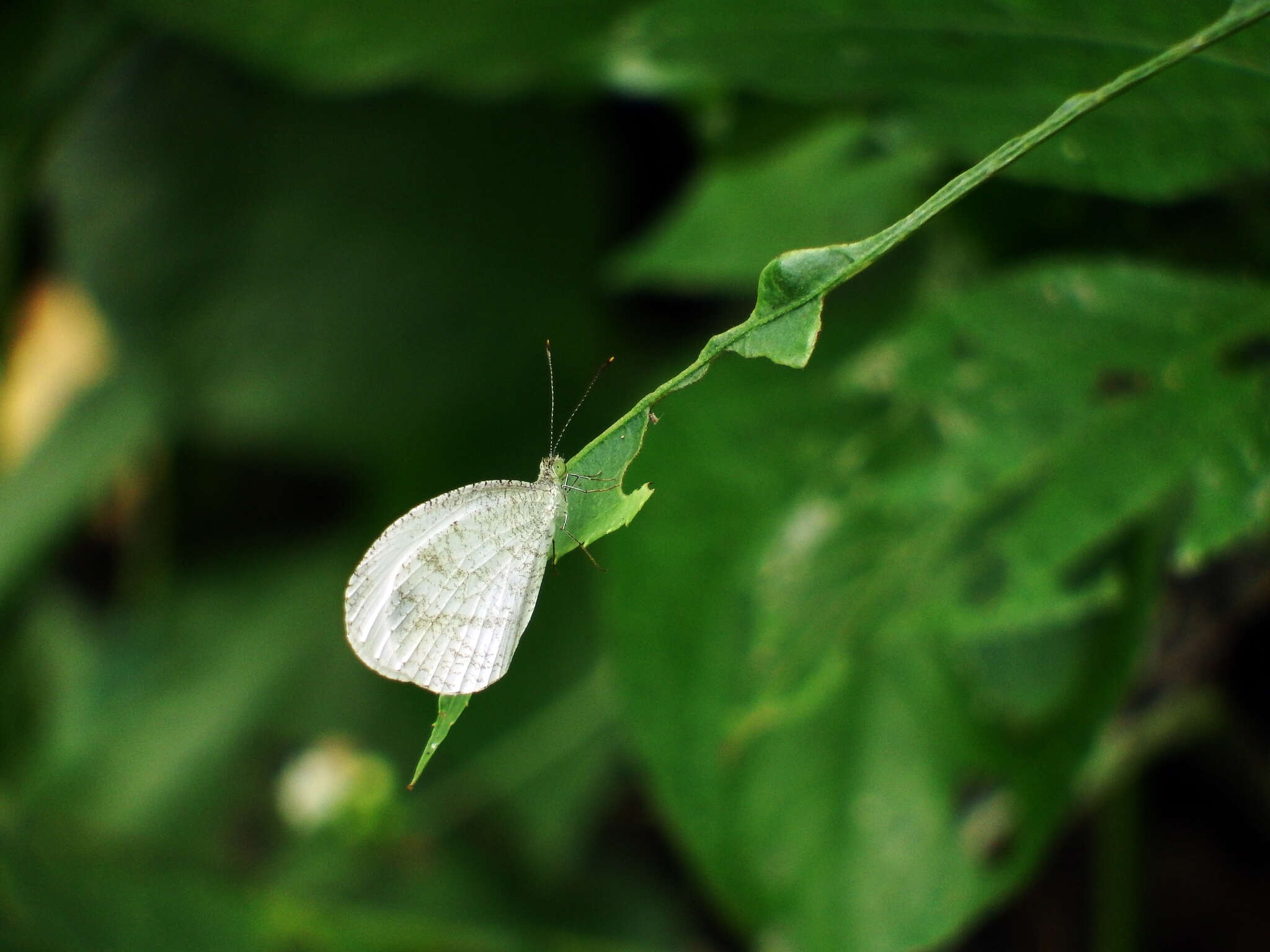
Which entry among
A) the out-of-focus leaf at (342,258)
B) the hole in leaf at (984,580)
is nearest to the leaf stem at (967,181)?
the hole in leaf at (984,580)

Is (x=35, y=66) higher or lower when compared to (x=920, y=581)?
higher

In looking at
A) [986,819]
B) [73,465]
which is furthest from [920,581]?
[73,465]

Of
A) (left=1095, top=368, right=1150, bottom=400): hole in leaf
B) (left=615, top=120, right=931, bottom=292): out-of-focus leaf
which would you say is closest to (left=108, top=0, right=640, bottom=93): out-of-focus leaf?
(left=615, top=120, right=931, bottom=292): out-of-focus leaf

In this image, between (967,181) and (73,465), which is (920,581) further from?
(73,465)

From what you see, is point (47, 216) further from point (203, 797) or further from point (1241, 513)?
point (1241, 513)

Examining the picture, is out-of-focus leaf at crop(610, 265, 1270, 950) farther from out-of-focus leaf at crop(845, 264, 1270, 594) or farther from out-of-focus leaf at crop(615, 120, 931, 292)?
out-of-focus leaf at crop(615, 120, 931, 292)

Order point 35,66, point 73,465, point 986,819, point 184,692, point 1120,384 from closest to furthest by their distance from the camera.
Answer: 1. point 1120,384
2. point 986,819
3. point 35,66
4. point 73,465
5. point 184,692
